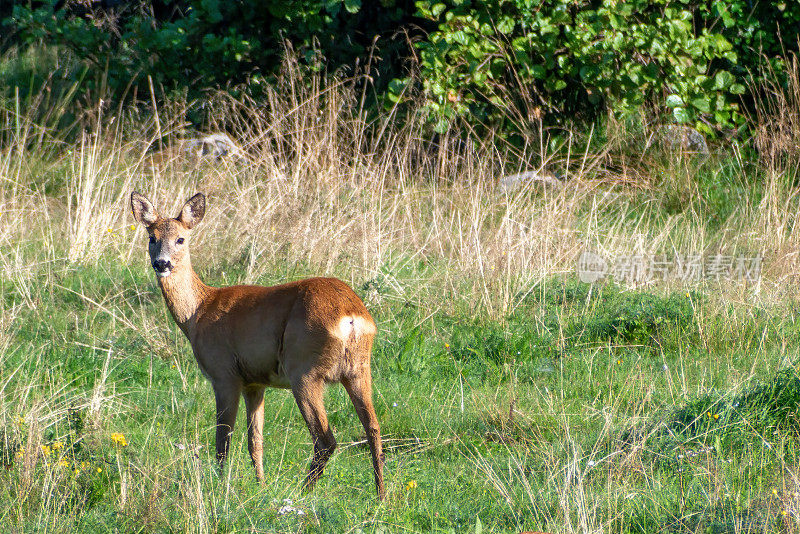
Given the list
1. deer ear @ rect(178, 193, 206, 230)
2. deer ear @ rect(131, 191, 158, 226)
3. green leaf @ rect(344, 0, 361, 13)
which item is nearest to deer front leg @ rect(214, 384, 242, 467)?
deer ear @ rect(178, 193, 206, 230)

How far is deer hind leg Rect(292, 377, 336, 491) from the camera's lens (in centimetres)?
428

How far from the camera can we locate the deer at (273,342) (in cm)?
429

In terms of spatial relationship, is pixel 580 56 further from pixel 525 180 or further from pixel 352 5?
pixel 352 5

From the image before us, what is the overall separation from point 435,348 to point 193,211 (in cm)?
175

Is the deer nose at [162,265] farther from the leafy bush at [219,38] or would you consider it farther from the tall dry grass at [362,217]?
the leafy bush at [219,38]

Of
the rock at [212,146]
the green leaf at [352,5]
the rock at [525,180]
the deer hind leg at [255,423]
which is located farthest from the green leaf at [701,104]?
the deer hind leg at [255,423]

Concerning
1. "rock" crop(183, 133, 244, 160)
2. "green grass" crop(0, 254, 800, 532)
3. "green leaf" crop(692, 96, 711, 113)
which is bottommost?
"green grass" crop(0, 254, 800, 532)

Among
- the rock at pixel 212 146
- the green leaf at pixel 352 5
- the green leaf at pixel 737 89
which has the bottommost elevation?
the rock at pixel 212 146

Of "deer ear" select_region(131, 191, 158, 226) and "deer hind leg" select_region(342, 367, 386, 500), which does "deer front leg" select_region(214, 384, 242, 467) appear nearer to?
"deer hind leg" select_region(342, 367, 386, 500)

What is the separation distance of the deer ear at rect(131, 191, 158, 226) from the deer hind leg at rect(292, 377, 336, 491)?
1450 millimetres

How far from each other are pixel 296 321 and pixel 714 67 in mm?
7996

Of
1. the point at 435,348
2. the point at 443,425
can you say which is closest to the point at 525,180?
the point at 435,348

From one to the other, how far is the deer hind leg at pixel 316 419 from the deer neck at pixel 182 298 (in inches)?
32.9

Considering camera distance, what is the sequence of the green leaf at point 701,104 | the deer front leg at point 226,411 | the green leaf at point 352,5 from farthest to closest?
1. the green leaf at point 701,104
2. the green leaf at point 352,5
3. the deer front leg at point 226,411
